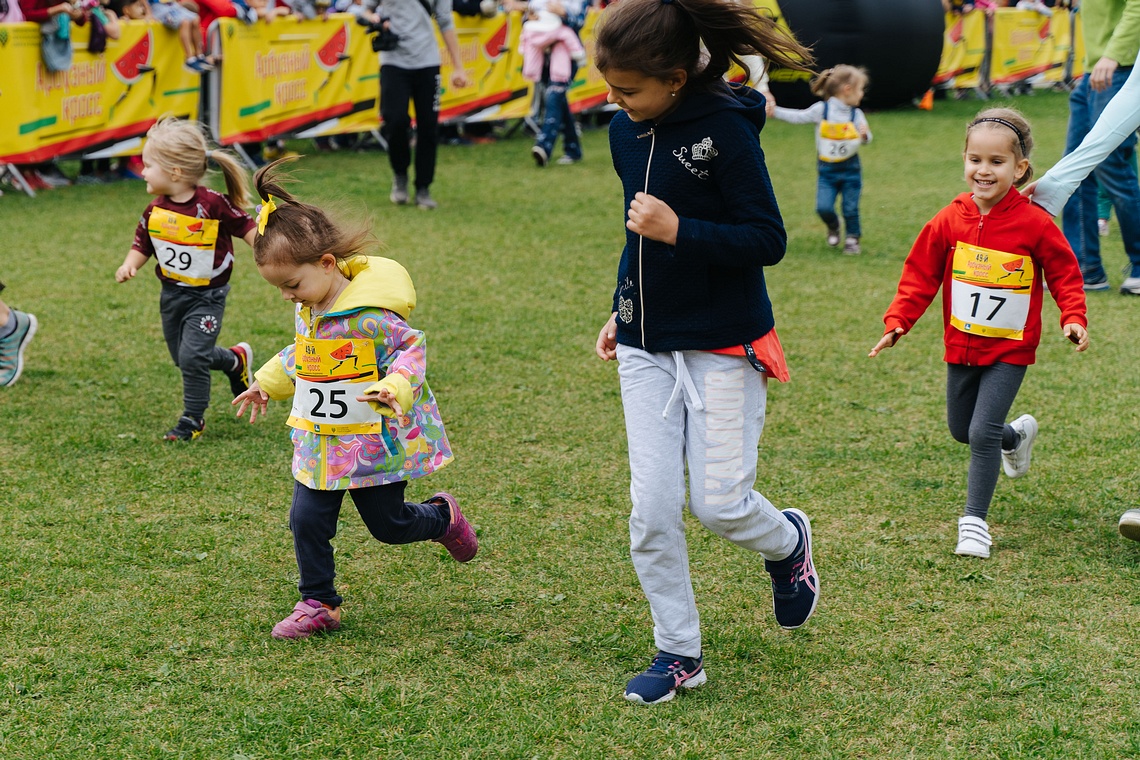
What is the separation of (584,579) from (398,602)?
625mm

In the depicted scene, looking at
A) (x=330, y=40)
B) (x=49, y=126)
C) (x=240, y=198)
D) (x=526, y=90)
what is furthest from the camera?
(x=526, y=90)

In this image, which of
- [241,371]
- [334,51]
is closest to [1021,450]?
[241,371]

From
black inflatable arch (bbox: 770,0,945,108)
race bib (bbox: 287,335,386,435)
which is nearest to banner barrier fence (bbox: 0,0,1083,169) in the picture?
black inflatable arch (bbox: 770,0,945,108)

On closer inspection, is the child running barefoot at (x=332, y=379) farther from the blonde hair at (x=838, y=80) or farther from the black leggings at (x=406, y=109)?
the black leggings at (x=406, y=109)

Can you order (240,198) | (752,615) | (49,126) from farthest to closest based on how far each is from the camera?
1. (49,126)
2. (240,198)
3. (752,615)

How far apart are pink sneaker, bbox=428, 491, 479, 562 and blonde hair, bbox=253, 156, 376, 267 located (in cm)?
89

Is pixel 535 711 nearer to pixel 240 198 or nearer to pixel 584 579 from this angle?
pixel 584 579

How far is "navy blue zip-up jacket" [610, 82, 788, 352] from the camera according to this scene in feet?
10.7

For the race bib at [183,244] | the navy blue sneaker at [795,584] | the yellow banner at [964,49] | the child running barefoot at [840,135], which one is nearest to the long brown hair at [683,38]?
the navy blue sneaker at [795,584]

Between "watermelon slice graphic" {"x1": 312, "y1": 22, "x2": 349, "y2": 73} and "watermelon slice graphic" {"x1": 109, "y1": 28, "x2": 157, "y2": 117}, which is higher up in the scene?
"watermelon slice graphic" {"x1": 109, "y1": 28, "x2": 157, "y2": 117}

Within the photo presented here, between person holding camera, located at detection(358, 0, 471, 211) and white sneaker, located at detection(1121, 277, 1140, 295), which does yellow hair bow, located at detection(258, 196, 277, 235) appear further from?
person holding camera, located at detection(358, 0, 471, 211)

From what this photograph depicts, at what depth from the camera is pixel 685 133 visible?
3.31 m

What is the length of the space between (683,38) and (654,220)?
1.56ft

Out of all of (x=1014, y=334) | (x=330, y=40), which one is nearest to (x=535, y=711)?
(x=1014, y=334)
